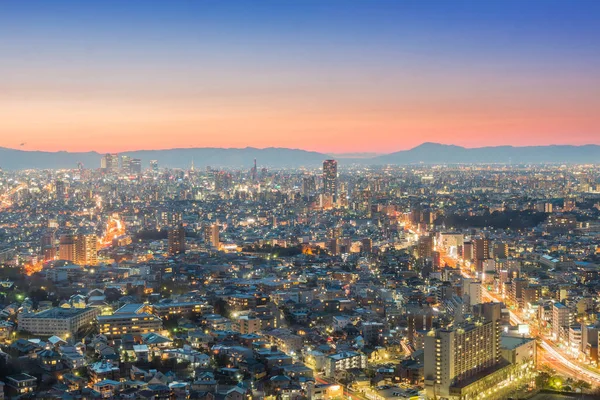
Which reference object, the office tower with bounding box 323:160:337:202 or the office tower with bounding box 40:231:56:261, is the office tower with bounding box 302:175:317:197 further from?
the office tower with bounding box 40:231:56:261

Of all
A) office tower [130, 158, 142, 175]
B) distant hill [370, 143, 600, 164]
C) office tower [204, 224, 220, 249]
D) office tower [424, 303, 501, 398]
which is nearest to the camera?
office tower [424, 303, 501, 398]

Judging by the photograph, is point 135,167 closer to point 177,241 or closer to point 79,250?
point 177,241

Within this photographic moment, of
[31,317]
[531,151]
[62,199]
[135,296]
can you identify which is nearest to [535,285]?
[135,296]

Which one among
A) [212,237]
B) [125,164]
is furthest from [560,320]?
[125,164]

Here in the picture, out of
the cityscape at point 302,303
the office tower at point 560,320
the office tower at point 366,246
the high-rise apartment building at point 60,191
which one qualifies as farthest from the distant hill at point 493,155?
the office tower at point 560,320

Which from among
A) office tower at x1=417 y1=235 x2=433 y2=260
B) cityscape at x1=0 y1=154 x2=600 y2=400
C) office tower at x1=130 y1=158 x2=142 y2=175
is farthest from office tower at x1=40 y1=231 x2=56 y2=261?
office tower at x1=130 y1=158 x2=142 y2=175

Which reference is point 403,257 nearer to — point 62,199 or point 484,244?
point 484,244

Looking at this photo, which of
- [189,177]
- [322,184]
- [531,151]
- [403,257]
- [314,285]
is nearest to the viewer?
[314,285]
